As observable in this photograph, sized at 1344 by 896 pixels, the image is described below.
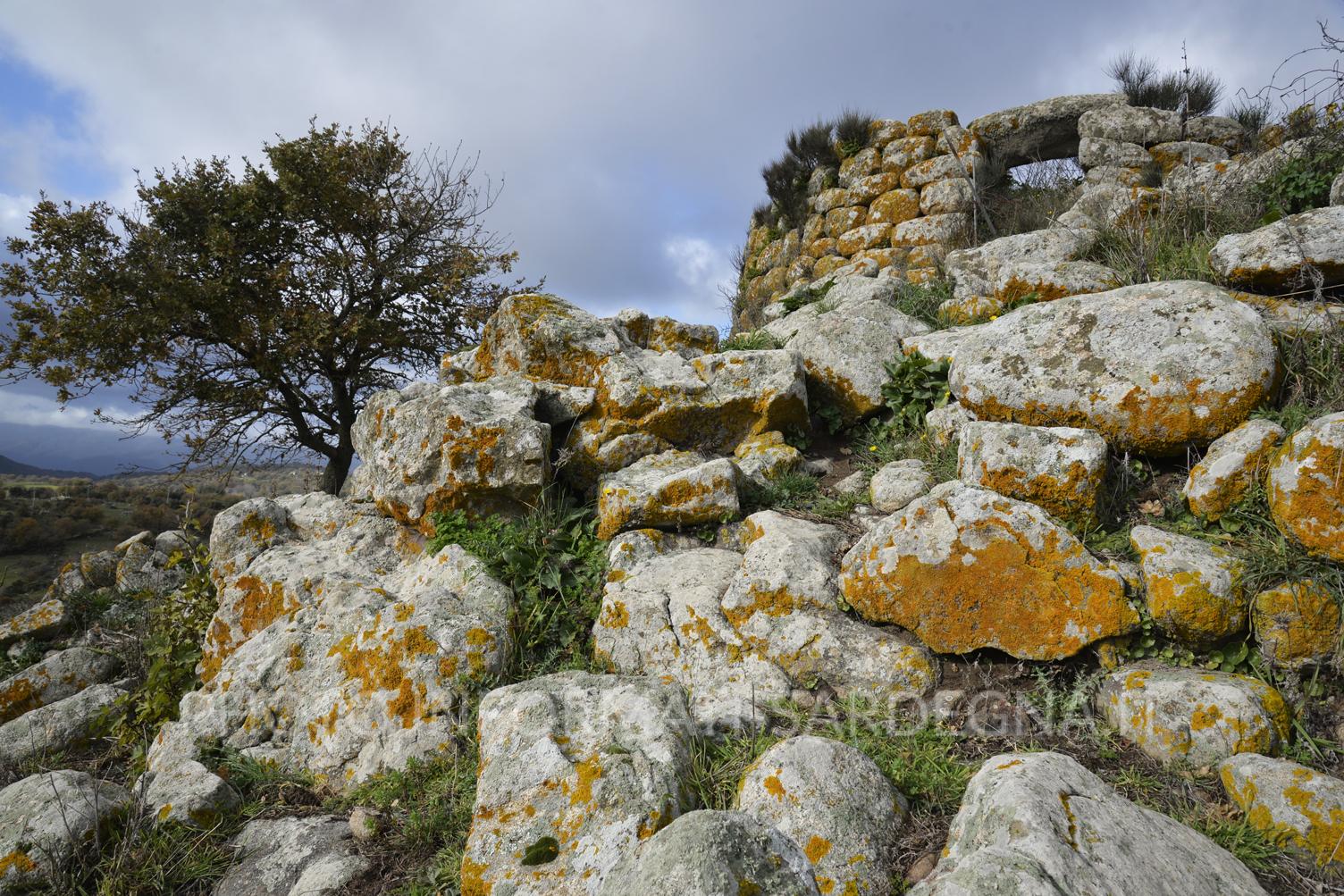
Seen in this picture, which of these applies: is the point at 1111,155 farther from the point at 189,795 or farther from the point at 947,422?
the point at 189,795

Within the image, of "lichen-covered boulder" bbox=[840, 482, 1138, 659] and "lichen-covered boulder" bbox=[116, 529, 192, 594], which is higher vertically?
"lichen-covered boulder" bbox=[840, 482, 1138, 659]

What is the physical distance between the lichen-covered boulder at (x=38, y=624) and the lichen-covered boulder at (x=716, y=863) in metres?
9.33

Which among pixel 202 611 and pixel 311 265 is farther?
pixel 311 265

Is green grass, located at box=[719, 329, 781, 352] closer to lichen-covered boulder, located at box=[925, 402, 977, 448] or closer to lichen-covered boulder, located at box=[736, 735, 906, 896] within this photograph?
lichen-covered boulder, located at box=[925, 402, 977, 448]

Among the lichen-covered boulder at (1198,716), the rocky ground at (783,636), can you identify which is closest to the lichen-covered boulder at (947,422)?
the rocky ground at (783,636)

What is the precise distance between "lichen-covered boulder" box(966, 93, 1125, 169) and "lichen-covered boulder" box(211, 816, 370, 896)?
1555 cm

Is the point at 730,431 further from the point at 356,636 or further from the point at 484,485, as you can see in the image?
the point at 356,636

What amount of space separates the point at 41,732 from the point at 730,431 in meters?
6.90

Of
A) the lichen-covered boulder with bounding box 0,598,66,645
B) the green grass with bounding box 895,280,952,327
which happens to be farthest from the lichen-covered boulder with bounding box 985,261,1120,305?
the lichen-covered boulder with bounding box 0,598,66,645

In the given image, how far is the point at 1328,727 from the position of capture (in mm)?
3645

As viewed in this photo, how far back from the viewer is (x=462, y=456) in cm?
611

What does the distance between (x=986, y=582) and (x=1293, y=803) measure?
170 cm

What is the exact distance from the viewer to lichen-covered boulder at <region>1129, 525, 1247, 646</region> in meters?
3.86

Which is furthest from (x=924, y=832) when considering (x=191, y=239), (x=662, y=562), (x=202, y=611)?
(x=191, y=239)
